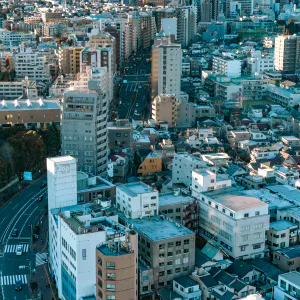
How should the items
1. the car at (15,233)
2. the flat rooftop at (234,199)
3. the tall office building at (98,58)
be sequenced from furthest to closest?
1. the tall office building at (98,58)
2. the car at (15,233)
3. the flat rooftop at (234,199)

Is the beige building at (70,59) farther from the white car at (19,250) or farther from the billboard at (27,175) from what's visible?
the white car at (19,250)

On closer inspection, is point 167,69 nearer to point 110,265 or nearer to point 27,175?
point 27,175

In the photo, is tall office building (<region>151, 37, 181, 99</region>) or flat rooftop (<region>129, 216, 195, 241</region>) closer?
flat rooftop (<region>129, 216, 195, 241</region>)

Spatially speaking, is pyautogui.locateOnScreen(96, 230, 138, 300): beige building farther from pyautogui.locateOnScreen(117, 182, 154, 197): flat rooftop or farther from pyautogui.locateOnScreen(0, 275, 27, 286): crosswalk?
pyautogui.locateOnScreen(117, 182, 154, 197): flat rooftop

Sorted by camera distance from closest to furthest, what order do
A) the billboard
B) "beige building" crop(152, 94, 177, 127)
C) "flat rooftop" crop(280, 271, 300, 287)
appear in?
"flat rooftop" crop(280, 271, 300, 287) → the billboard → "beige building" crop(152, 94, 177, 127)

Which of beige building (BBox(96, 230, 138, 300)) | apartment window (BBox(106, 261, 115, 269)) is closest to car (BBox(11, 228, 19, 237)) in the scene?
beige building (BBox(96, 230, 138, 300))

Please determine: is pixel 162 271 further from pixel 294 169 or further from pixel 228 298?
pixel 294 169

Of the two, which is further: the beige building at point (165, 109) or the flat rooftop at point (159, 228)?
the beige building at point (165, 109)

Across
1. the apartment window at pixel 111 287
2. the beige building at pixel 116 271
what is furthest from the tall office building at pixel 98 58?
the apartment window at pixel 111 287
